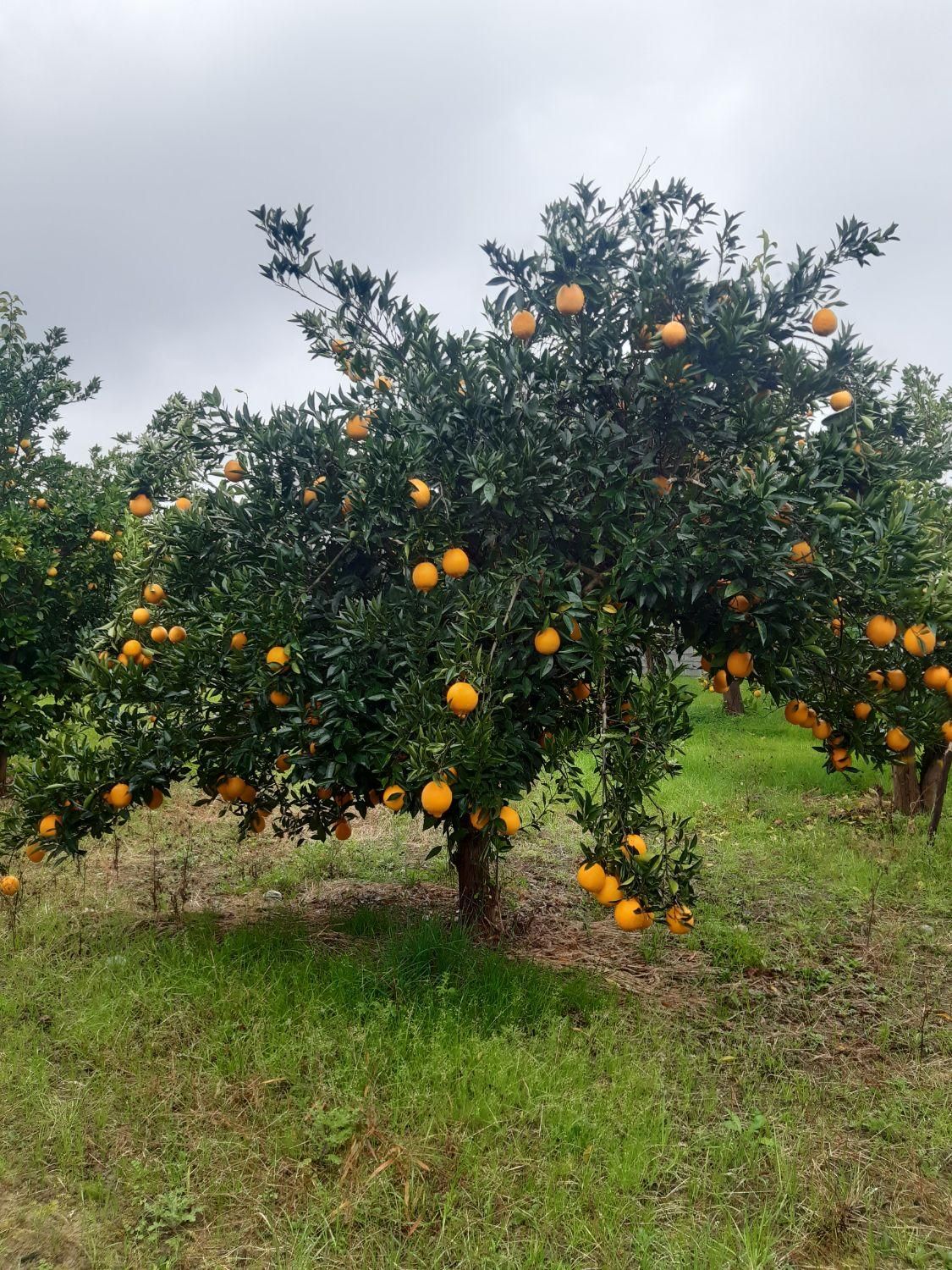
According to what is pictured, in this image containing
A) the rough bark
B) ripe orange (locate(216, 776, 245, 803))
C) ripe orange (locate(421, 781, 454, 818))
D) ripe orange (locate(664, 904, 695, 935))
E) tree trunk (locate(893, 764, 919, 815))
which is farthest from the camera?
tree trunk (locate(893, 764, 919, 815))

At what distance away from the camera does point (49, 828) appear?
392 cm

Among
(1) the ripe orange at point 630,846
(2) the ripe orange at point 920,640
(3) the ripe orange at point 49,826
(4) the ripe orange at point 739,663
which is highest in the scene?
(2) the ripe orange at point 920,640

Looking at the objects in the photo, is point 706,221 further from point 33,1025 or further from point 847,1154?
point 33,1025

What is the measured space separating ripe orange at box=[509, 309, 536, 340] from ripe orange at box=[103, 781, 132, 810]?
2.69 m

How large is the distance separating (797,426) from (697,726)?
31.1 feet

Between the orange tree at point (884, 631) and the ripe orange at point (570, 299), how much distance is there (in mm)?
1081

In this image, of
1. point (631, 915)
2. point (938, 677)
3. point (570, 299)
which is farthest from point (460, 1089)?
point (570, 299)

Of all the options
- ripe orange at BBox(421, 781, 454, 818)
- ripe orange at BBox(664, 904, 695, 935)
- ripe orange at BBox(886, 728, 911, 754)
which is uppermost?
ripe orange at BBox(886, 728, 911, 754)

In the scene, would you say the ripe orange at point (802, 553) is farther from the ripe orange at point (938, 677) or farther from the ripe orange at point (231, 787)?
the ripe orange at point (231, 787)

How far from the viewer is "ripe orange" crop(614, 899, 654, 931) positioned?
2982mm

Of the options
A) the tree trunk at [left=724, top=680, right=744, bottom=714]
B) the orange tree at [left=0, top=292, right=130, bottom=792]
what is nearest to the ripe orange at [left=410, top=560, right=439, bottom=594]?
the orange tree at [left=0, top=292, right=130, bottom=792]

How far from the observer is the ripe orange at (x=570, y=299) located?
3469 mm

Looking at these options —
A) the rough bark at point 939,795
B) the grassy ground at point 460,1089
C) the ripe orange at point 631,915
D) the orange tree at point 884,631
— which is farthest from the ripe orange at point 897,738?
the rough bark at point 939,795

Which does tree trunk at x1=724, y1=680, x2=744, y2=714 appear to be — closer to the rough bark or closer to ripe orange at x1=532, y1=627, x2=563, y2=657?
the rough bark
